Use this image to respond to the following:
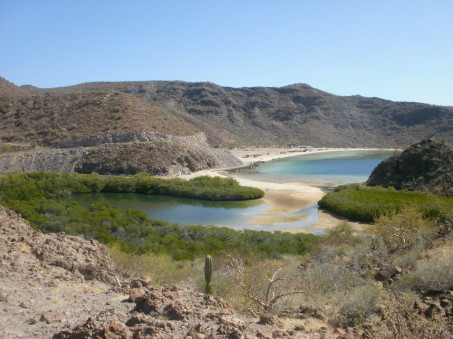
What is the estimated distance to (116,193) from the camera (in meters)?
39.3

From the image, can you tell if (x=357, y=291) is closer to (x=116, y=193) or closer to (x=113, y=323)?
(x=113, y=323)

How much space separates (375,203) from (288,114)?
385 feet

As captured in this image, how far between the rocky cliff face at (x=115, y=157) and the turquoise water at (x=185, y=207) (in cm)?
1117

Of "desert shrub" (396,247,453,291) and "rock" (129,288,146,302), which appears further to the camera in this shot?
"desert shrub" (396,247,453,291)

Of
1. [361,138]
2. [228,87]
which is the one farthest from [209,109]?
[361,138]

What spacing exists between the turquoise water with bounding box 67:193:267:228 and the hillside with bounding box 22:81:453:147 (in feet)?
232

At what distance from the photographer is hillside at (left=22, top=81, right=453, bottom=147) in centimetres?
12131

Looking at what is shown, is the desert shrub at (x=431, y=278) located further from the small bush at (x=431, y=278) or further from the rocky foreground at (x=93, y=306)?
the rocky foreground at (x=93, y=306)

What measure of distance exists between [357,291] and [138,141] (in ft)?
162

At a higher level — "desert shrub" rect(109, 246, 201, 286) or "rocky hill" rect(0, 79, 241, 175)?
"rocky hill" rect(0, 79, 241, 175)

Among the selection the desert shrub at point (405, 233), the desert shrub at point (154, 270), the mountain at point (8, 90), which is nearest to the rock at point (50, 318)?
the desert shrub at point (154, 270)

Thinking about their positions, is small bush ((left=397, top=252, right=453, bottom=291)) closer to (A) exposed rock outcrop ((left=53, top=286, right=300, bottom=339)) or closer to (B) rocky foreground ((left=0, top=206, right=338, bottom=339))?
(B) rocky foreground ((left=0, top=206, right=338, bottom=339))

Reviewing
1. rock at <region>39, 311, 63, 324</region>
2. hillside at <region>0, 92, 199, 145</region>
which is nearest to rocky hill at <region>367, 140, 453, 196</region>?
rock at <region>39, 311, 63, 324</region>

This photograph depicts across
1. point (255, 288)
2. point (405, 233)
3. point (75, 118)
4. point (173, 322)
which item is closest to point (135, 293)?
point (173, 322)
